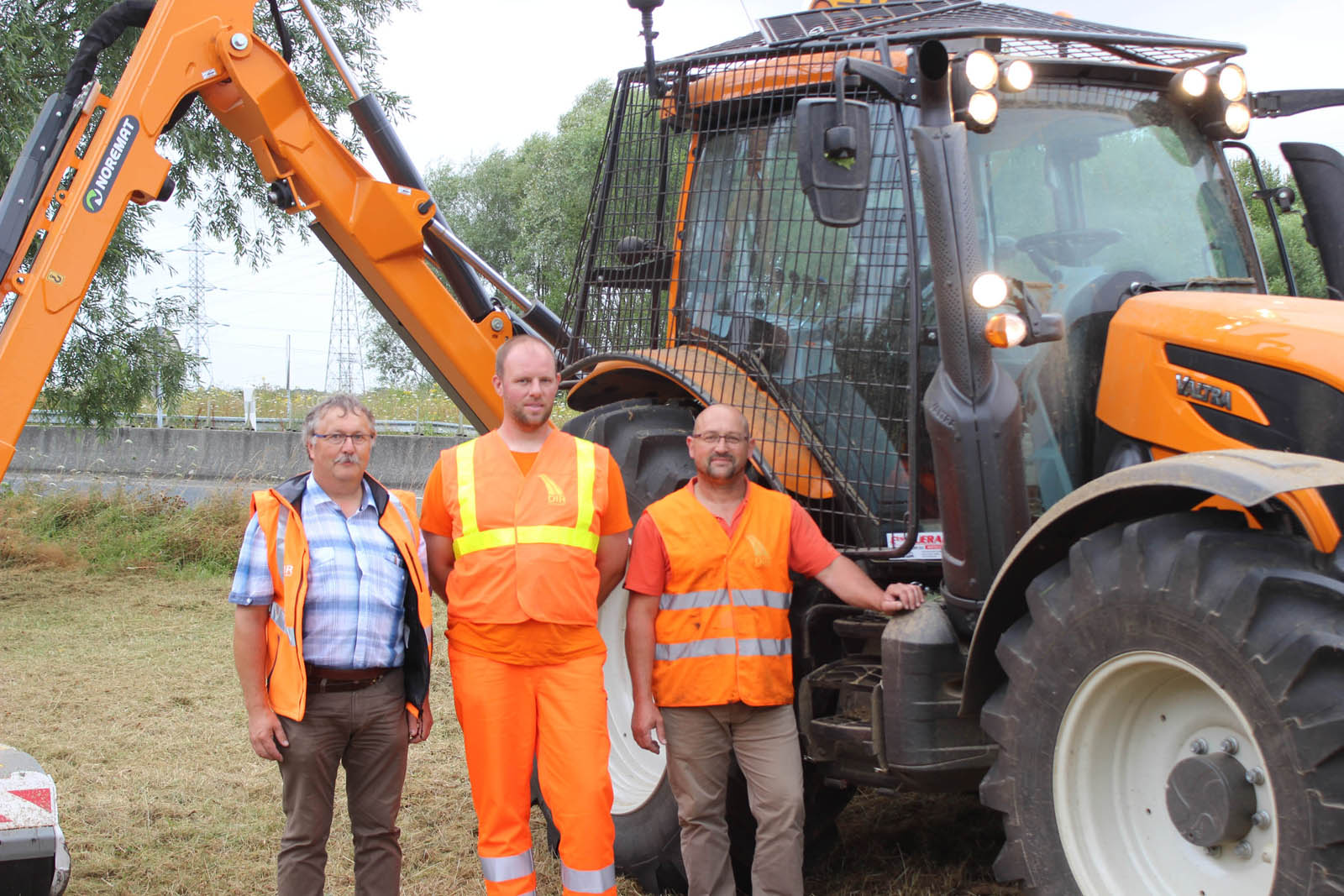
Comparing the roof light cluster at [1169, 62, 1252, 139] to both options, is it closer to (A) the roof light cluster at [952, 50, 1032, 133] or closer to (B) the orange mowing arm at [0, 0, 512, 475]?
(A) the roof light cluster at [952, 50, 1032, 133]

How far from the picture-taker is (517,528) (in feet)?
11.3

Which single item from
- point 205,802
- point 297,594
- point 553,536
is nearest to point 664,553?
point 553,536

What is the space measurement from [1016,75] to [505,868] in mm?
2567

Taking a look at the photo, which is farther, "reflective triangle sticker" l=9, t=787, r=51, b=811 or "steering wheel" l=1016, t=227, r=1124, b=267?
"reflective triangle sticker" l=9, t=787, r=51, b=811

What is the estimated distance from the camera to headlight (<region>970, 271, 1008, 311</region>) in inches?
124

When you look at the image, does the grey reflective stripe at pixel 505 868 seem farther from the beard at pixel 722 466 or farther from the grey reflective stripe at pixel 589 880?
the beard at pixel 722 466

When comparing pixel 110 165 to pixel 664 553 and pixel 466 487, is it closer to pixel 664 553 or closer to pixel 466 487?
pixel 466 487

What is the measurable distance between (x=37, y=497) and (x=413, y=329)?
8974 millimetres

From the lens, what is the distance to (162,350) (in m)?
10.8

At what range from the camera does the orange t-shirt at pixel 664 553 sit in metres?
3.70

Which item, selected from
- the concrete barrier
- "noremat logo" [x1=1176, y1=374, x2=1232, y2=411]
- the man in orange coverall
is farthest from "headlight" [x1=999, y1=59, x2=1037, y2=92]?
the concrete barrier

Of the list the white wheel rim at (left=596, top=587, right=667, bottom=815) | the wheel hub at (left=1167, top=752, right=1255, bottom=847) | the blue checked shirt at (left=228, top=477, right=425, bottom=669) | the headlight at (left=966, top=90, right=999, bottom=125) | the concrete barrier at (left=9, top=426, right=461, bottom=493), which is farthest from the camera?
the concrete barrier at (left=9, top=426, right=461, bottom=493)

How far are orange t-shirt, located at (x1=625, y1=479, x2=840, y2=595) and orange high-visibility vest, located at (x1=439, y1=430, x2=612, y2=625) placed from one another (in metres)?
0.16

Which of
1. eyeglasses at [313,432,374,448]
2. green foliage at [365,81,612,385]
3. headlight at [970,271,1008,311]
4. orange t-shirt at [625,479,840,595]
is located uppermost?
green foliage at [365,81,612,385]
